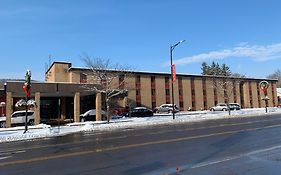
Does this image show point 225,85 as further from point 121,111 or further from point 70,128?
point 70,128

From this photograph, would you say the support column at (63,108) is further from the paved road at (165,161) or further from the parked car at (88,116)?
the paved road at (165,161)

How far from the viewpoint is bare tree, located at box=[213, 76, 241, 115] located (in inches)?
2840

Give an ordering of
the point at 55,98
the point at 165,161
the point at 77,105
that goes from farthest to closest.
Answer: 1. the point at 55,98
2. the point at 77,105
3. the point at 165,161

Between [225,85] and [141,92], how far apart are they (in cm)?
2152

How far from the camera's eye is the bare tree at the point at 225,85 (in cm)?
7212

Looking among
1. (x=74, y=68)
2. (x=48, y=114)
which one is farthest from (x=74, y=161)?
(x=74, y=68)

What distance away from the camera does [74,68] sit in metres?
55.6

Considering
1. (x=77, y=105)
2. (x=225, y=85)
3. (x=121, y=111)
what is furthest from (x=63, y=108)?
(x=225, y=85)

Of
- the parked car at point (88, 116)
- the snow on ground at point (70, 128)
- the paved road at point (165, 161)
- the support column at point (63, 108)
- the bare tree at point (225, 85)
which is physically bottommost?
the paved road at point (165, 161)

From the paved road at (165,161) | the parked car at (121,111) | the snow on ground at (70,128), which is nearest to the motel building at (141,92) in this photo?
the parked car at (121,111)

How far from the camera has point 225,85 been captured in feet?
237

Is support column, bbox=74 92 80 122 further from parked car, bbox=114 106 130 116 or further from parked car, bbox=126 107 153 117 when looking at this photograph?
parked car, bbox=114 106 130 116

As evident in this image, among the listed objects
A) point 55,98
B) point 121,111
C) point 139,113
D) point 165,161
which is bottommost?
point 165,161

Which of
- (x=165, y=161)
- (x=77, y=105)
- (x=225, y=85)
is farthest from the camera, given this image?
(x=225, y=85)
